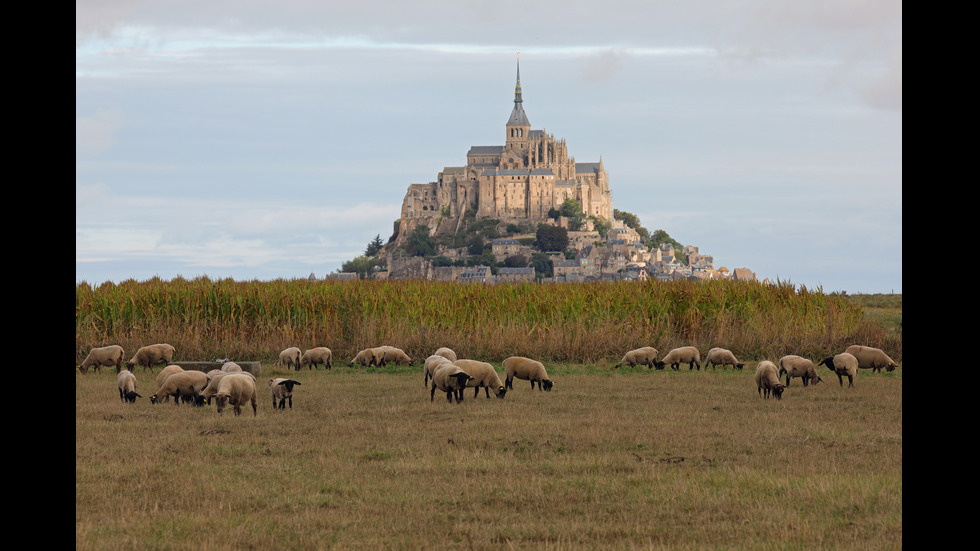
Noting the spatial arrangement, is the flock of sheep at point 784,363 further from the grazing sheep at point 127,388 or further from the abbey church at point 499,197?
the abbey church at point 499,197

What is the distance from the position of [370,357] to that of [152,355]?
16.5 ft

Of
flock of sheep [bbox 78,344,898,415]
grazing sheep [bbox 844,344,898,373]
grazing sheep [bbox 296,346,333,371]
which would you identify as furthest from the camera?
grazing sheep [bbox 296,346,333,371]

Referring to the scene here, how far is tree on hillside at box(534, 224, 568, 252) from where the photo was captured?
175000 mm

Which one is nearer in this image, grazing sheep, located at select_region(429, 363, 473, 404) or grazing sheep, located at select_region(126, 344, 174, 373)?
grazing sheep, located at select_region(429, 363, 473, 404)

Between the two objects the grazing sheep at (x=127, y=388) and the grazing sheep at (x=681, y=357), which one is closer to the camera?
the grazing sheep at (x=127, y=388)

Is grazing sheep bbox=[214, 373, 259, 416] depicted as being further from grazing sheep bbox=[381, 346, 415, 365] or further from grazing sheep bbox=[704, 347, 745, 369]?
grazing sheep bbox=[704, 347, 745, 369]

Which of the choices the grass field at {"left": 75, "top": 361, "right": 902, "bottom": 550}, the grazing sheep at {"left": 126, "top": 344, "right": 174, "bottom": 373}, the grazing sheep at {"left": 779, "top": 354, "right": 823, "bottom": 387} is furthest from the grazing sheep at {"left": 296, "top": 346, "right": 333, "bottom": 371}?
the grazing sheep at {"left": 779, "top": 354, "right": 823, "bottom": 387}

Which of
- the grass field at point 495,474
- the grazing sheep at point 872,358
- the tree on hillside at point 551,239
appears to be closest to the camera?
the grass field at point 495,474

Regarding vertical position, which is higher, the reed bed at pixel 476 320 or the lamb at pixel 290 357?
the reed bed at pixel 476 320

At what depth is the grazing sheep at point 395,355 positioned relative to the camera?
20750 mm

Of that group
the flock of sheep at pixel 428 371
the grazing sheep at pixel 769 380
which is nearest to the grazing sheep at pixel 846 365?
the flock of sheep at pixel 428 371

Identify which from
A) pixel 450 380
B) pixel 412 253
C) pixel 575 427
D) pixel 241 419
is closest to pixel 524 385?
pixel 450 380
